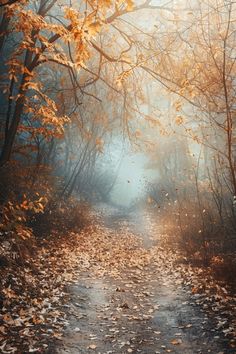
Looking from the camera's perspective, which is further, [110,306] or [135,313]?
[110,306]

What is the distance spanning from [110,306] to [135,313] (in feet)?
2.04

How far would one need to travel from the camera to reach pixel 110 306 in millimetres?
7258

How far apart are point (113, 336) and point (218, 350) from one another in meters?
1.70

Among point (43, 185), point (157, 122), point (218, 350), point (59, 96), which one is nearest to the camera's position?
point (218, 350)

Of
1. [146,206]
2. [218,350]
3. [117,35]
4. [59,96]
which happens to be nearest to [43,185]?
[59,96]

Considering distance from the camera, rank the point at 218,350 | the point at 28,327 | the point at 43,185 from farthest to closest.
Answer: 1. the point at 43,185
2. the point at 28,327
3. the point at 218,350

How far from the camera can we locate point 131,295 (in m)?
8.02

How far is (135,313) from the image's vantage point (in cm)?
689

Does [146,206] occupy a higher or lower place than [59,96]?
lower

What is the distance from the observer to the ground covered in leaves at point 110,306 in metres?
5.40

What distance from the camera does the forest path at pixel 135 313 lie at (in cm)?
542

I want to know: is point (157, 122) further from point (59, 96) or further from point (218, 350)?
point (218, 350)

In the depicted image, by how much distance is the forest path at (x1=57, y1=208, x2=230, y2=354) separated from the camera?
542 cm

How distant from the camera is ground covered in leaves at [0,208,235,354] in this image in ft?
17.7
